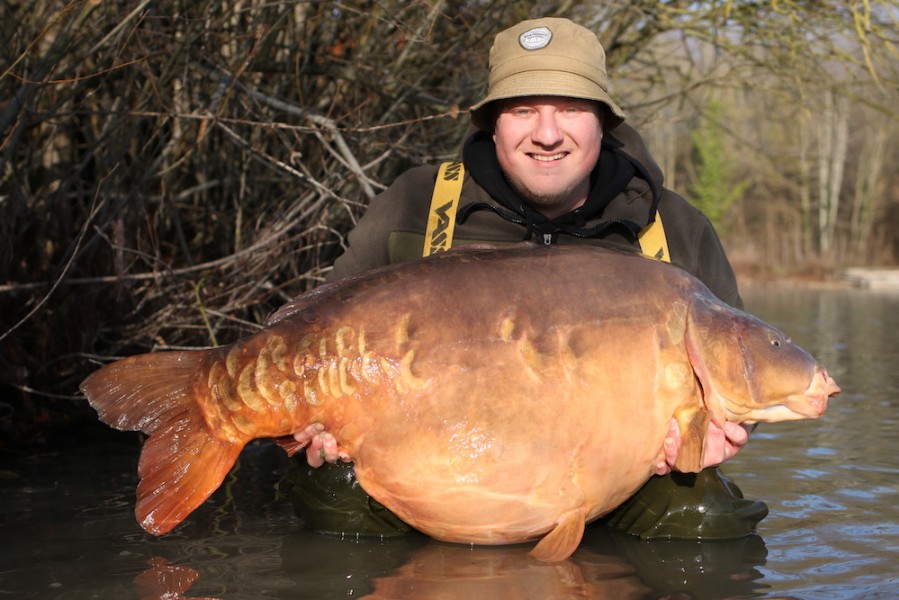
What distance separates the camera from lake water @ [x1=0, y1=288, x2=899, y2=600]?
2777 millimetres

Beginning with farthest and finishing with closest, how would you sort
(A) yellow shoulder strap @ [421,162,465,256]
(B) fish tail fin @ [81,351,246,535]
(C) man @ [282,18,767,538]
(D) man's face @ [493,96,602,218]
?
(A) yellow shoulder strap @ [421,162,465,256] < (D) man's face @ [493,96,602,218] < (C) man @ [282,18,767,538] < (B) fish tail fin @ [81,351,246,535]

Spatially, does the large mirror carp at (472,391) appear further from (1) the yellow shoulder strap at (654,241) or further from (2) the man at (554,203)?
(1) the yellow shoulder strap at (654,241)

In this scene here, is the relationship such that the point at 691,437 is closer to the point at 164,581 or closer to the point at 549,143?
the point at 549,143

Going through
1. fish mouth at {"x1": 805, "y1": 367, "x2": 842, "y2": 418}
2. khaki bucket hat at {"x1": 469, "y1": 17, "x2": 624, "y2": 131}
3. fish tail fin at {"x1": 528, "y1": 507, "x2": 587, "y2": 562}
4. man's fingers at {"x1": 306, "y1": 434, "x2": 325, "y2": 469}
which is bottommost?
fish tail fin at {"x1": 528, "y1": 507, "x2": 587, "y2": 562}

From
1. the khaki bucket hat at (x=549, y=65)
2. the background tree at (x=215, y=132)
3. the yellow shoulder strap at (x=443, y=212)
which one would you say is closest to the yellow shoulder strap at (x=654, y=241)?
the khaki bucket hat at (x=549, y=65)

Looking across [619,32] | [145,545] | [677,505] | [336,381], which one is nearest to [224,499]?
[145,545]

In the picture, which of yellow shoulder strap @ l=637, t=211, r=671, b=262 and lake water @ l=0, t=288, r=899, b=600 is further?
yellow shoulder strap @ l=637, t=211, r=671, b=262

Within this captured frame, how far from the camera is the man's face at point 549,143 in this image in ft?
11.2

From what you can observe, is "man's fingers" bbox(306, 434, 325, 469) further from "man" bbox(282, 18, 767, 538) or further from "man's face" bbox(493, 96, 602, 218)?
"man's face" bbox(493, 96, 602, 218)

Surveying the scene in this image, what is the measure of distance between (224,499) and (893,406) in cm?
385

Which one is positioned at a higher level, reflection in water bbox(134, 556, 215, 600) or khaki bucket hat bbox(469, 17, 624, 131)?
khaki bucket hat bbox(469, 17, 624, 131)

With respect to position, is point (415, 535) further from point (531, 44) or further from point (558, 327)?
point (531, 44)

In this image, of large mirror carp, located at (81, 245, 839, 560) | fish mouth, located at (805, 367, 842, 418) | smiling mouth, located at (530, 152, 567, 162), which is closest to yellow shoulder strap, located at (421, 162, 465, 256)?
smiling mouth, located at (530, 152, 567, 162)

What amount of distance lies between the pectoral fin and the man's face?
0.98 meters
